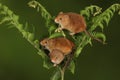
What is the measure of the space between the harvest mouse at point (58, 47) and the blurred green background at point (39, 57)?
18.7 inches

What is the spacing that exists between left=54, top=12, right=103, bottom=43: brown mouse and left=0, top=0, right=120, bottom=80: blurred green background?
A: 0.41 m

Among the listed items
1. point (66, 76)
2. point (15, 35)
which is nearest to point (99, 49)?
point (66, 76)

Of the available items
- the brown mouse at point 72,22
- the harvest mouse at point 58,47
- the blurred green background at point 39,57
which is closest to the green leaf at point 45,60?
the harvest mouse at point 58,47

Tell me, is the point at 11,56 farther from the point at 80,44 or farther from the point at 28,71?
the point at 80,44

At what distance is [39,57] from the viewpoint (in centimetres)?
192

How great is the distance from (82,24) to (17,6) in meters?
0.61

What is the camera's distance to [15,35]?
1.95 metres

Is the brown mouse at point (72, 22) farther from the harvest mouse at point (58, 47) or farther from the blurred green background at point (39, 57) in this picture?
the blurred green background at point (39, 57)

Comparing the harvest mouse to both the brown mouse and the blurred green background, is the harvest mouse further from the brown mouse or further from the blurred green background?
the blurred green background

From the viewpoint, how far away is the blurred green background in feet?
6.17

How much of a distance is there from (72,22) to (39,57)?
1.46ft

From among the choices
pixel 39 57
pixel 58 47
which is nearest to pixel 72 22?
pixel 58 47

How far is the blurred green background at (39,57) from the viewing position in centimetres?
188

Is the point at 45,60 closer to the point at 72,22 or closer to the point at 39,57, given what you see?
the point at 72,22
